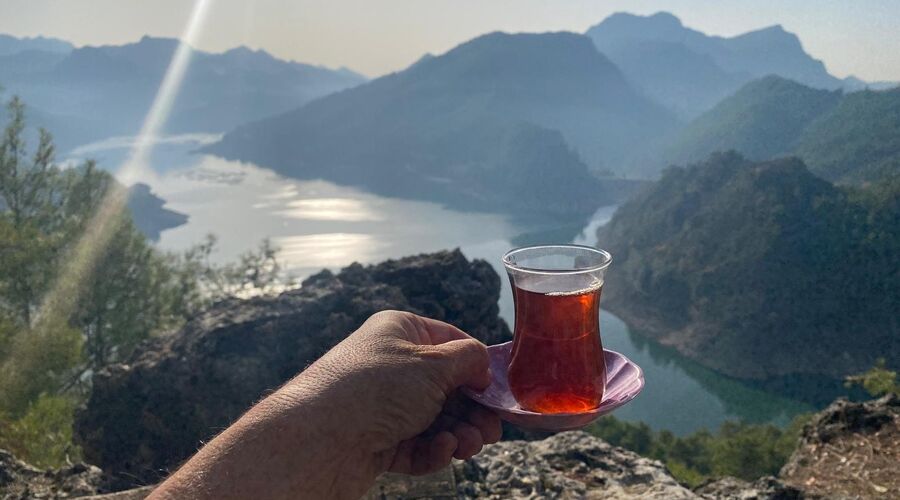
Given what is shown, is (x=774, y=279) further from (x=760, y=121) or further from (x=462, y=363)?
(x=462, y=363)

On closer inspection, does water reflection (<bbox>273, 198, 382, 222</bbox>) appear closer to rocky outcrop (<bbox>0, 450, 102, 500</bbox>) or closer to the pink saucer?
rocky outcrop (<bbox>0, 450, 102, 500</bbox>)

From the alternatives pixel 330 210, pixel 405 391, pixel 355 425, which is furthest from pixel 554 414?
pixel 330 210

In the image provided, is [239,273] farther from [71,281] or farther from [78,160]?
[78,160]

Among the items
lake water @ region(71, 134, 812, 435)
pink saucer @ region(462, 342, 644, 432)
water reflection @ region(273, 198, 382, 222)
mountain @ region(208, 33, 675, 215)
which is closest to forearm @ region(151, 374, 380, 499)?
pink saucer @ region(462, 342, 644, 432)

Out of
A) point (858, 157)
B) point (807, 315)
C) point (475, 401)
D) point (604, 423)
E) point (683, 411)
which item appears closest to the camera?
point (475, 401)

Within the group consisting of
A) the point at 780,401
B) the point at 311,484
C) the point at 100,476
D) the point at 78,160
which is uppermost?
the point at 78,160

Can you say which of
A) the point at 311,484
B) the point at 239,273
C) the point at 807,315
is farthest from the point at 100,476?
the point at 807,315

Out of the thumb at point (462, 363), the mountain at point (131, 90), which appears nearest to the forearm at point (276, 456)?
the thumb at point (462, 363)
